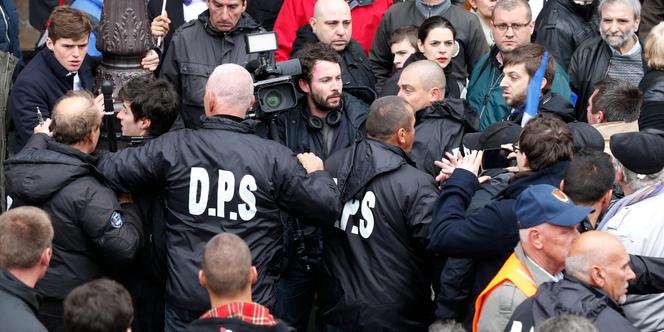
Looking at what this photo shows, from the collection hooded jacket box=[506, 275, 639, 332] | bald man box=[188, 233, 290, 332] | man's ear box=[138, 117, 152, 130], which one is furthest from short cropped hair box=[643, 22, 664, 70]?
bald man box=[188, 233, 290, 332]

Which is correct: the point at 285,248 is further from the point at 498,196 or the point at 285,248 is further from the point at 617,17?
the point at 617,17

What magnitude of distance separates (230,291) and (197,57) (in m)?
3.13

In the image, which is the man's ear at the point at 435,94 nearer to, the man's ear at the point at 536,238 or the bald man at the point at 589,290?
the man's ear at the point at 536,238

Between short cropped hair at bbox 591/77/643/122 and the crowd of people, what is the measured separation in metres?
0.01

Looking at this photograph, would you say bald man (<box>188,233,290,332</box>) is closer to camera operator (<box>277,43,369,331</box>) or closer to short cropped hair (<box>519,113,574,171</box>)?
short cropped hair (<box>519,113,574,171</box>)

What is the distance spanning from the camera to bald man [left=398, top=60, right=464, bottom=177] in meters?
6.39

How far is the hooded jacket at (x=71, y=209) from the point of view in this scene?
17.9 ft

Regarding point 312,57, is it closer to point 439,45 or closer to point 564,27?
point 439,45

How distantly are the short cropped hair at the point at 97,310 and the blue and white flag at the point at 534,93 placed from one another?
9.83 feet

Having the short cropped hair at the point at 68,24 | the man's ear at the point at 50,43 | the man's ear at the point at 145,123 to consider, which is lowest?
the man's ear at the point at 145,123

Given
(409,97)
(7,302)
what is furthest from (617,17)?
(7,302)

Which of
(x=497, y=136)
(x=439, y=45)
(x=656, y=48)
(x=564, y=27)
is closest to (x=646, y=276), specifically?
(x=497, y=136)

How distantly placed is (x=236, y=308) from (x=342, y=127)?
264cm

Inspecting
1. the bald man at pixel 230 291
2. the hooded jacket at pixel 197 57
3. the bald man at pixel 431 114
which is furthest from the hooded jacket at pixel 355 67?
the bald man at pixel 230 291
